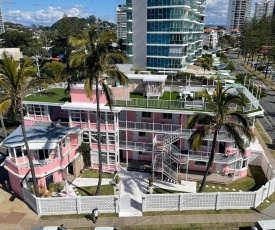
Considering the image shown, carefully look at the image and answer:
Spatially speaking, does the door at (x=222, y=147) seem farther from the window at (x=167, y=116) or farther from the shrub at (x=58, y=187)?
the shrub at (x=58, y=187)

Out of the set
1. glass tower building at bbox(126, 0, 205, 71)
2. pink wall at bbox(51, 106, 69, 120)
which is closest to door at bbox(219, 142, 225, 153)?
pink wall at bbox(51, 106, 69, 120)

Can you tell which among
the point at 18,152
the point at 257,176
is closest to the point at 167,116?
the point at 257,176

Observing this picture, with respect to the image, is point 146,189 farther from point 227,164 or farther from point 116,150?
point 227,164

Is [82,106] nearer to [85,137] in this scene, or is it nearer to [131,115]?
[85,137]

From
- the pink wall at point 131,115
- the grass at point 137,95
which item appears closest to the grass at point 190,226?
the pink wall at point 131,115

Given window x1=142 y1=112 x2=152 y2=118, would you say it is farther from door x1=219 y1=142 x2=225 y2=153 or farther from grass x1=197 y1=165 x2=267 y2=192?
grass x1=197 y1=165 x2=267 y2=192

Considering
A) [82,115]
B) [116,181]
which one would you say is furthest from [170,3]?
[116,181]
